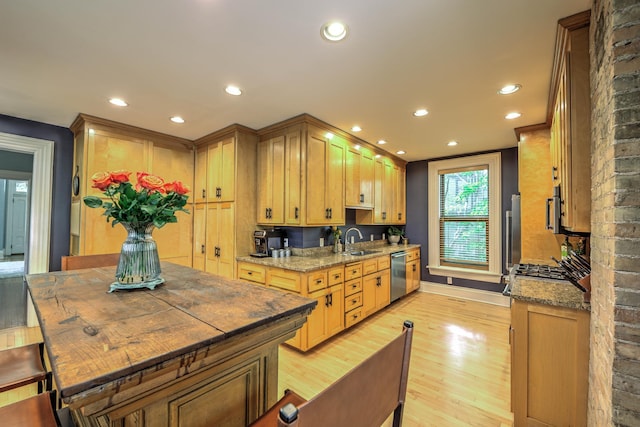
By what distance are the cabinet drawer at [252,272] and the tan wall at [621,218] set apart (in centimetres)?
266

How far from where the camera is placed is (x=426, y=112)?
2912mm

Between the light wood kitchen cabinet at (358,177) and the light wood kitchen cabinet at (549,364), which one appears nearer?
the light wood kitchen cabinet at (549,364)

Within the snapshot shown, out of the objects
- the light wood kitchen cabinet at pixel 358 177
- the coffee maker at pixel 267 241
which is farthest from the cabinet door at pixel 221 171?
the light wood kitchen cabinet at pixel 358 177

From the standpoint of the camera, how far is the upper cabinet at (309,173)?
314 cm

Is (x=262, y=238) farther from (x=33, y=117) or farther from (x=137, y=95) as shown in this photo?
(x=33, y=117)

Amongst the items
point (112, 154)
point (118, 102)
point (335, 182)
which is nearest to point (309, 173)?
point (335, 182)

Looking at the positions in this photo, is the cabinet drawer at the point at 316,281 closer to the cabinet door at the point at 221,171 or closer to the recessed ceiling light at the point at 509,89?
the cabinet door at the point at 221,171

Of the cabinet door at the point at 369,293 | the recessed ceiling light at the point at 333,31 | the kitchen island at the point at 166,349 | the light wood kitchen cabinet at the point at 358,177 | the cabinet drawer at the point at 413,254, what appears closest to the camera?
the kitchen island at the point at 166,349

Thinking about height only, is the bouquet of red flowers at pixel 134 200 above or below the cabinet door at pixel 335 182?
below

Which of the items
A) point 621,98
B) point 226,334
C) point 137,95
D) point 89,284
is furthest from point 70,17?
point 621,98

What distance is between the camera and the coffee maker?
11.2 feet

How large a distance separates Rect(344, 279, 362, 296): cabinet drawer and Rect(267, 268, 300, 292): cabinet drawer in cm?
74

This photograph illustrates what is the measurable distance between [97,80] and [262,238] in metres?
2.14

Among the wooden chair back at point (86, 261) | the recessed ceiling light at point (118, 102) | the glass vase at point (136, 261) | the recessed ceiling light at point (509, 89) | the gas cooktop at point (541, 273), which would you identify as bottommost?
the gas cooktop at point (541, 273)
